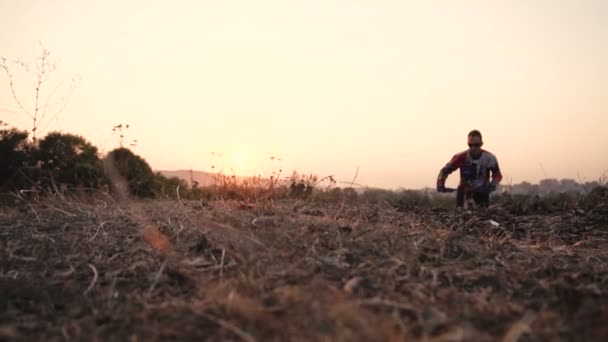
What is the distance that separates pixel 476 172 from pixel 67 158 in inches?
383

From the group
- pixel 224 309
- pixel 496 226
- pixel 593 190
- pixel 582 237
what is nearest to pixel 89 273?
pixel 224 309

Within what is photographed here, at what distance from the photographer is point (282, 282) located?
7.36ft

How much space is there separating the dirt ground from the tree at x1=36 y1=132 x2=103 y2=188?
7.94 meters

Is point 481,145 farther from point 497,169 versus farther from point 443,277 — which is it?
point 443,277

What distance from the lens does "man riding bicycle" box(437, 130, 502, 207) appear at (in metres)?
7.20

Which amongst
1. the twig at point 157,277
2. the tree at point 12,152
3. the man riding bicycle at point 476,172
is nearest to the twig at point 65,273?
the twig at point 157,277

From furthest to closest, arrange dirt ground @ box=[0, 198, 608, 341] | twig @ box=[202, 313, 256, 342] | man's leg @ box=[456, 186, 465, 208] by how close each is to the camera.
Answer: man's leg @ box=[456, 186, 465, 208] < dirt ground @ box=[0, 198, 608, 341] < twig @ box=[202, 313, 256, 342]

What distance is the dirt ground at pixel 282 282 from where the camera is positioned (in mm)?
1784

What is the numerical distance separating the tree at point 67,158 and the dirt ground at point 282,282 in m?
7.94

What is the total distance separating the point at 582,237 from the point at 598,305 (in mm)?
3206

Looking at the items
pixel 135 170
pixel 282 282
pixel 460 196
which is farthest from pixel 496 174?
pixel 135 170

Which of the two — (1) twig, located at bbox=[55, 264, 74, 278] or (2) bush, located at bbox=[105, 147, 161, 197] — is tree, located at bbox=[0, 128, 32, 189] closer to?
(2) bush, located at bbox=[105, 147, 161, 197]

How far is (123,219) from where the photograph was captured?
4.12 m

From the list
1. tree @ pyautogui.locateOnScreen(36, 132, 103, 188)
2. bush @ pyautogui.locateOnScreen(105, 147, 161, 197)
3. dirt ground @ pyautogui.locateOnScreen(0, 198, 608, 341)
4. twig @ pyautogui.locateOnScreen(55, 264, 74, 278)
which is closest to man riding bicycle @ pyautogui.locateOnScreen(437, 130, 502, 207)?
dirt ground @ pyautogui.locateOnScreen(0, 198, 608, 341)
